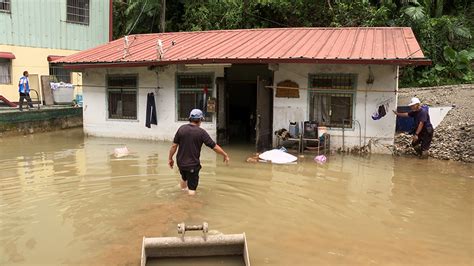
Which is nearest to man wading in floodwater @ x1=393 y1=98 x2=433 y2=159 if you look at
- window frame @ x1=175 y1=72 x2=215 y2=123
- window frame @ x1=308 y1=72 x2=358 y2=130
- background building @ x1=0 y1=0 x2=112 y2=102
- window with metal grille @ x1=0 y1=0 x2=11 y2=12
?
window frame @ x1=308 y1=72 x2=358 y2=130

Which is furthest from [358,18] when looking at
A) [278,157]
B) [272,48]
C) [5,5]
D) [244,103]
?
[5,5]

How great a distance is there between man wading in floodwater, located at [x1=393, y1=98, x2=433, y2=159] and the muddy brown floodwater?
54 centimetres

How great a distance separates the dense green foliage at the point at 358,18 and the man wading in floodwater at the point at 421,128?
9.26 m

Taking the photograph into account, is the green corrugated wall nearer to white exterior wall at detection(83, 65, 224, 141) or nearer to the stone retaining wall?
the stone retaining wall

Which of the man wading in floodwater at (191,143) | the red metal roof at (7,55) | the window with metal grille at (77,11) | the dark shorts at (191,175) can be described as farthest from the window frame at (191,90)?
the window with metal grille at (77,11)

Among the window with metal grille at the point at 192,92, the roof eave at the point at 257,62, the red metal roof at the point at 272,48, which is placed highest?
the red metal roof at the point at 272,48

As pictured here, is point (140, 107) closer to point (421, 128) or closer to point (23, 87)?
point (23, 87)

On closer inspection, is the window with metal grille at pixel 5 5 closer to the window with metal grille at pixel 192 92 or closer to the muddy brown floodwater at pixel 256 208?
the window with metal grille at pixel 192 92

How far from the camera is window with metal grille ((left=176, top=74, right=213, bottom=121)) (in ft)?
46.8

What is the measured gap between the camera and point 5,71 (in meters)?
20.3

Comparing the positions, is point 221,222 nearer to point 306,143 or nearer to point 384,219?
point 384,219

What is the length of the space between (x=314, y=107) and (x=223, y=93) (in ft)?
9.93

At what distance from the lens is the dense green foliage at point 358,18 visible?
20.5 metres

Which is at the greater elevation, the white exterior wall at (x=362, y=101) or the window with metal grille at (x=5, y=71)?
the window with metal grille at (x=5, y=71)
